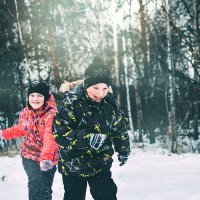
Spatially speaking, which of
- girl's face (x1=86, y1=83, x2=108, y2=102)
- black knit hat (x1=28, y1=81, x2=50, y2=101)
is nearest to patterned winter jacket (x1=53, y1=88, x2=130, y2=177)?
girl's face (x1=86, y1=83, x2=108, y2=102)

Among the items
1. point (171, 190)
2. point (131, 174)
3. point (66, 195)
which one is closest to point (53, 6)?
point (131, 174)

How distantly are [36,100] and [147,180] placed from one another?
9.11 feet

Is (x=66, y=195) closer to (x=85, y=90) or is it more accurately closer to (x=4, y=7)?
(x=85, y=90)

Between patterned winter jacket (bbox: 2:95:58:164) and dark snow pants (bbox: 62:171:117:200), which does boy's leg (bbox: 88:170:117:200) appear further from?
patterned winter jacket (bbox: 2:95:58:164)

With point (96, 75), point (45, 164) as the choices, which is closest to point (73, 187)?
point (45, 164)

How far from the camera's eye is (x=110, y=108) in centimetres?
316

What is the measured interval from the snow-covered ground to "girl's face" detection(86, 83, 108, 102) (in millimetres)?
2080

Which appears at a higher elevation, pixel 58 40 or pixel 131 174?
pixel 58 40

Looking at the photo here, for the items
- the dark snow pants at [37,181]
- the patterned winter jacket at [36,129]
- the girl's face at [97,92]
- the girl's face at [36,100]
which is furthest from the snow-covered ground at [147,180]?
the girl's face at [97,92]

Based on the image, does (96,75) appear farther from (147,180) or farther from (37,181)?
(147,180)

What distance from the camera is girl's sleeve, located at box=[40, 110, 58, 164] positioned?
3.33 m

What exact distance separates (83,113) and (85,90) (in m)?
0.24

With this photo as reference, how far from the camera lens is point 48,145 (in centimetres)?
342

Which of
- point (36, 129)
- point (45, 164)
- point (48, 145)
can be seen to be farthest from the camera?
point (36, 129)
